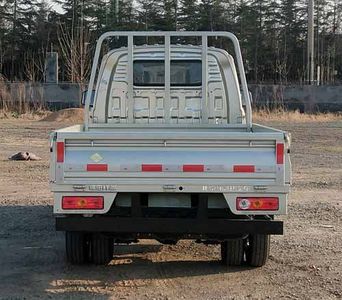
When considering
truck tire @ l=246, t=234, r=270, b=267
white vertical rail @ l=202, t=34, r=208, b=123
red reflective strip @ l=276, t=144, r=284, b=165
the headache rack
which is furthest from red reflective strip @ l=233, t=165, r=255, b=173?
white vertical rail @ l=202, t=34, r=208, b=123

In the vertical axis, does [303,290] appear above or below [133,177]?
A: below

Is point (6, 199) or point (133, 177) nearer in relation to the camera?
point (133, 177)

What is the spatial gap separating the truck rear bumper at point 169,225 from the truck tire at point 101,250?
0.68 m

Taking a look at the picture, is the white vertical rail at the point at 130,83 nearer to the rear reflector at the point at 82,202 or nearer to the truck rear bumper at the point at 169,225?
the rear reflector at the point at 82,202

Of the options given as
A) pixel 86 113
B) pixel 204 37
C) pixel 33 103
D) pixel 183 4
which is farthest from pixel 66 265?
pixel 183 4

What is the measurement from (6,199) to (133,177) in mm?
5963

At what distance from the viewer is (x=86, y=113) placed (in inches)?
325

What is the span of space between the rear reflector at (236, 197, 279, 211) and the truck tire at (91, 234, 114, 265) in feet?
5.04

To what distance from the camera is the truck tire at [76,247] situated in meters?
6.93

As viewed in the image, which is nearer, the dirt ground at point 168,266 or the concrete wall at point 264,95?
the dirt ground at point 168,266

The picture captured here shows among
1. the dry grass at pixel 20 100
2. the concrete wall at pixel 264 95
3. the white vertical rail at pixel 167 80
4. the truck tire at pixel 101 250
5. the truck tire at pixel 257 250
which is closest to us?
the truck tire at pixel 257 250

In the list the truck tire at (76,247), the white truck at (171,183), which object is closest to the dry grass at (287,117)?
the truck tire at (76,247)

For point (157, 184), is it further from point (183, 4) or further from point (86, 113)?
point (183, 4)

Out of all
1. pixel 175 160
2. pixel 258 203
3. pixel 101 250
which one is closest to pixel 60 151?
pixel 175 160
